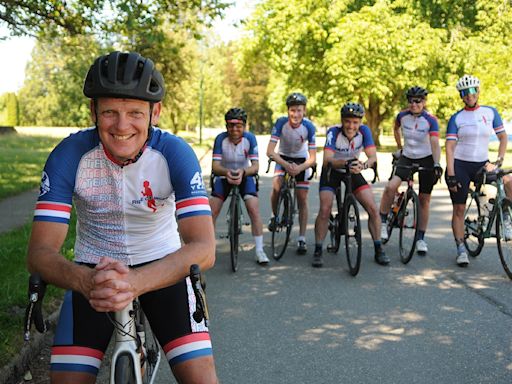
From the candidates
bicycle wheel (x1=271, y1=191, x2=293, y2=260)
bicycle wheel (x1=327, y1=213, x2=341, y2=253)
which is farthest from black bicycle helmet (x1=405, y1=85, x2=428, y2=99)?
bicycle wheel (x1=271, y1=191, x2=293, y2=260)

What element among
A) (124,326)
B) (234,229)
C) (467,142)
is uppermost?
(467,142)

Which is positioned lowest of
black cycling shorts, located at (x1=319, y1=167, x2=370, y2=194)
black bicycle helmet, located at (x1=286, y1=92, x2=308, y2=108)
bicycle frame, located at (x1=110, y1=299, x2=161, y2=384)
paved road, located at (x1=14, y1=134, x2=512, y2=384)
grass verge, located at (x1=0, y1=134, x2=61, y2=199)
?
paved road, located at (x1=14, y1=134, x2=512, y2=384)

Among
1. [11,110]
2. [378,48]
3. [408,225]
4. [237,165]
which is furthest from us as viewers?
[11,110]

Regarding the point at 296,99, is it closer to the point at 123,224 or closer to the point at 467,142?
the point at 467,142

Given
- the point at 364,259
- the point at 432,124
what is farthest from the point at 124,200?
the point at 432,124

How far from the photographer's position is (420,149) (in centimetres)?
833

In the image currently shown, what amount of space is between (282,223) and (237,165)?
109 cm

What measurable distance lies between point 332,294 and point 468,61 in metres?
27.0

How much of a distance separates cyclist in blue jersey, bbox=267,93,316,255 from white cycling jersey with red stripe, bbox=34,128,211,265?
5572mm

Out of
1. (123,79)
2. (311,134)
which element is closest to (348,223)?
(311,134)

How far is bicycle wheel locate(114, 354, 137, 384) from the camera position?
7.53 ft

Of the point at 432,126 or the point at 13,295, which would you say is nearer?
the point at 13,295

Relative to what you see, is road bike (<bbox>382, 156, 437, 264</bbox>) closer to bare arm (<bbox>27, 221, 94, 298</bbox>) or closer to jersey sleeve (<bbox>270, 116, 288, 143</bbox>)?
jersey sleeve (<bbox>270, 116, 288, 143</bbox>)

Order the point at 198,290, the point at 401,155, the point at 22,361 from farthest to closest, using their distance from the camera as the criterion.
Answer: the point at 401,155 → the point at 22,361 → the point at 198,290
